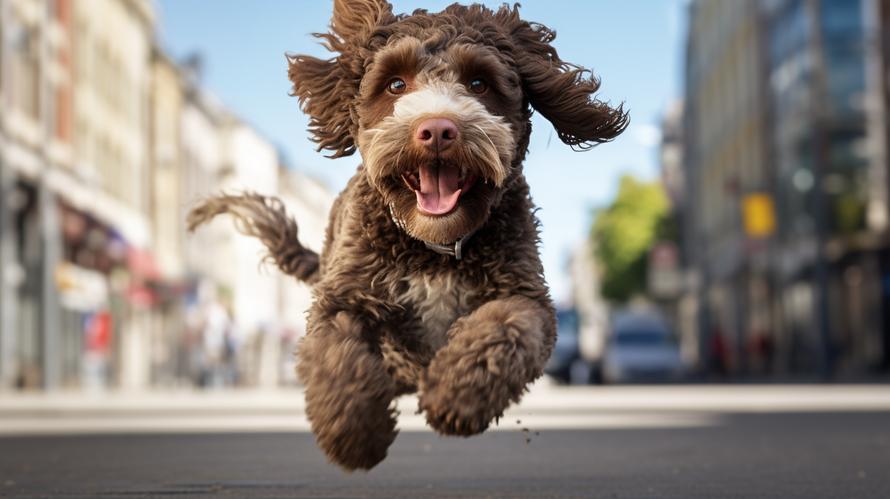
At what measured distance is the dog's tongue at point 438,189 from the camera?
5.78 metres

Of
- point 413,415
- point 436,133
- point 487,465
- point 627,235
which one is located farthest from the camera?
point 627,235

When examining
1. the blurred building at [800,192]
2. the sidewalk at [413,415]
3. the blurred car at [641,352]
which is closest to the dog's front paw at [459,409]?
the sidewalk at [413,415]

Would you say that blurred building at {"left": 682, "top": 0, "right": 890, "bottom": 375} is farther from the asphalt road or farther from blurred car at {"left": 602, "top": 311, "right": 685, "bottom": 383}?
the asphalt road

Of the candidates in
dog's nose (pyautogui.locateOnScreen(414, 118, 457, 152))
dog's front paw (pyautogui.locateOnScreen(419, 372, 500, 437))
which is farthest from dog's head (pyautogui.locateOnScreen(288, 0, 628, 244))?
dog's front paw (pyautogui.locateOnScreen(419, 372, 500, 437))

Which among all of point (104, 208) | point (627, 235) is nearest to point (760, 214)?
point (104, 208)

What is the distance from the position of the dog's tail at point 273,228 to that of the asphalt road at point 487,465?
99 centimetres

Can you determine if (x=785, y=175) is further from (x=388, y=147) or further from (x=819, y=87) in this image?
(x=388, y=147)

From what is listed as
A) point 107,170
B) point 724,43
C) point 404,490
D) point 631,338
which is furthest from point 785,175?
point 404,490

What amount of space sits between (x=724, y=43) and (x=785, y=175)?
1386 cm

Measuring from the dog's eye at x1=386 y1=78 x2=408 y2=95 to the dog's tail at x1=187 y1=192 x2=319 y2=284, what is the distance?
5.95ft

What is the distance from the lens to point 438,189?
5809 mm

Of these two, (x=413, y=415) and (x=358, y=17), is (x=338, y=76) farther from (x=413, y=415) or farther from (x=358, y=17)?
(x=413, y=415)

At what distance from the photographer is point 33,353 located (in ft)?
119

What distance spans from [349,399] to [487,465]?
14.4 feet
